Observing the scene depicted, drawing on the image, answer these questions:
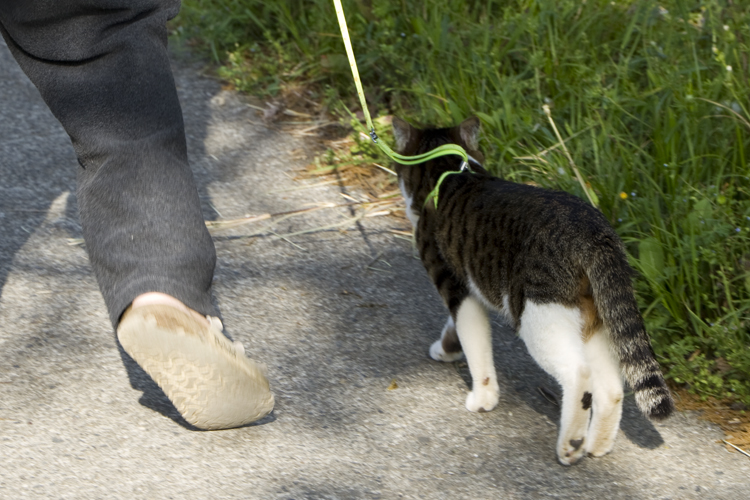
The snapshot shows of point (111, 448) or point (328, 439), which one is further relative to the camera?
point (328, 439)

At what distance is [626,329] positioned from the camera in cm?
210

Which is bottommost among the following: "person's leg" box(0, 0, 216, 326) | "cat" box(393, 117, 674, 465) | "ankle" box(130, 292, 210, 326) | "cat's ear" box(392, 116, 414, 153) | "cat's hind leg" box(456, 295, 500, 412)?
"cat's hind leg" box(456, 295, 500, 412)

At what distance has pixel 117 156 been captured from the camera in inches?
79.2

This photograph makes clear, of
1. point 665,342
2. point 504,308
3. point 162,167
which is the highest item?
point 162,167

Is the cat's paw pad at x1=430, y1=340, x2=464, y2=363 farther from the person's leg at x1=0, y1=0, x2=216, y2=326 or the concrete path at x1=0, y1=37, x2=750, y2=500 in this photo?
the person's leg at x1=0, y1=0, x2=216, y2=326

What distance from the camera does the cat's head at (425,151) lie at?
285 centimetres

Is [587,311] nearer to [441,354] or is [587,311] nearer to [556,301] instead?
[556,301]

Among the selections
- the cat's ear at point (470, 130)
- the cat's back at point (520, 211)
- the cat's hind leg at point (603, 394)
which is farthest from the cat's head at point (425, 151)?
the cat's hind leg at point (603, 394)

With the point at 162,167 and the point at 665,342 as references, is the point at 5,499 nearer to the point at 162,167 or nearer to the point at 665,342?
the point at 162,167

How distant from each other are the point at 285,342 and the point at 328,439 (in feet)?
1.78

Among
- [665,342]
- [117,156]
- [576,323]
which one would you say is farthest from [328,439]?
[665,342]

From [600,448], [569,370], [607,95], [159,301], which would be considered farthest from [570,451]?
[607,95]

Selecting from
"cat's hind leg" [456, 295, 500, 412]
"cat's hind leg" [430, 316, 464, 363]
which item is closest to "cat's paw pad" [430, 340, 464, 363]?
"cat's hind leg" [430, 316, 464, 363]

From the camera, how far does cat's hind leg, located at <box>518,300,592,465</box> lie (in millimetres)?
2188
